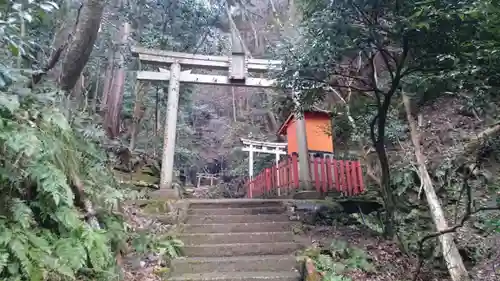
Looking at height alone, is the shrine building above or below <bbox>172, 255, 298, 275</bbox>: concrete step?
above

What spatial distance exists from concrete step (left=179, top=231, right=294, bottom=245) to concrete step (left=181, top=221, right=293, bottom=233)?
0.26m

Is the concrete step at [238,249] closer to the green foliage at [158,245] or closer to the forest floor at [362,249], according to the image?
the green foliage at [158,245]

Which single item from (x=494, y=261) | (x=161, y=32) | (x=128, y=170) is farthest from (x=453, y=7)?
(x=128, y=170)

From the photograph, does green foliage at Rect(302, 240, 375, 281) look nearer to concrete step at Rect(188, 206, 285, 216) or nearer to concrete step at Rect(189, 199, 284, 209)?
concrete step at Rect(188, 206, 285, 216)

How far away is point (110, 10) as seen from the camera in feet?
30.2

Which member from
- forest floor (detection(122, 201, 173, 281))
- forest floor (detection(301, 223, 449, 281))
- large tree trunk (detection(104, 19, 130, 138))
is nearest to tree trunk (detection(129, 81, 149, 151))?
large tree trunk (detection(104, 19, 130, 138))

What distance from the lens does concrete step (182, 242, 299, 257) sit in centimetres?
559

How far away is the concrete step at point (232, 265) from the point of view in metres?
5.05

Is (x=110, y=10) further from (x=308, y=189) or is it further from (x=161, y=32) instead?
(x=308, y=189)

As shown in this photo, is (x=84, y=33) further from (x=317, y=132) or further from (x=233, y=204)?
(x=317, y=132)

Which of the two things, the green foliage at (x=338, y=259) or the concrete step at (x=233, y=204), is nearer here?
the green foliage at (x=338, y=259)

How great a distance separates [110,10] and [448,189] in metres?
8.92

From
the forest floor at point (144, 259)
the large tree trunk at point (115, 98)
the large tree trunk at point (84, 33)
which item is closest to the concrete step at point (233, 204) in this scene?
the forest floor at point (144, 259)

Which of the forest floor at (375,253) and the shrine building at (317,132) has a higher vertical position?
the shrine building at (317,132)
